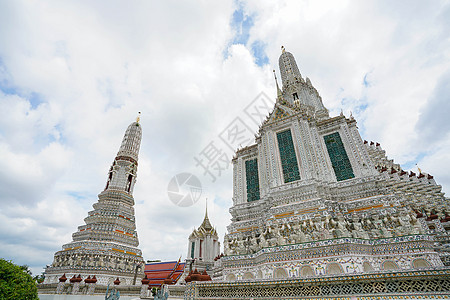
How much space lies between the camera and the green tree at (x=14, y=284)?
6164 millimetres

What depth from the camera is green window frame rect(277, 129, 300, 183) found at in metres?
17.5

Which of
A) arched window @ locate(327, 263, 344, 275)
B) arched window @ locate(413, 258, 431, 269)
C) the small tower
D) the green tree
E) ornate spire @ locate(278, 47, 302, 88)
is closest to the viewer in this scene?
the green tree

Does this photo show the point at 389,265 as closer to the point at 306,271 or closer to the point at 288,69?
the point at 306,271

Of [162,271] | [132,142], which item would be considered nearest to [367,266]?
[162,271]

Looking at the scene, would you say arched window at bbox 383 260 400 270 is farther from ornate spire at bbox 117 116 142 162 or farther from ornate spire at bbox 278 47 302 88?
ornate spire at bbox 117 116 142 162

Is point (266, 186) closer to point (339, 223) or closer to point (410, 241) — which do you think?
point (339, 223)

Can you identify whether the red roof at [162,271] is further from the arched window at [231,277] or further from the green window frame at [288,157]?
the green window frame at [288,157]

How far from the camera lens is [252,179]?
21.5m

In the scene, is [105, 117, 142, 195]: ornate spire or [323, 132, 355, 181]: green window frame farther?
[105, 117, 142, 195]: ornate spire

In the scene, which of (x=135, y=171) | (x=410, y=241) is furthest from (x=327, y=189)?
(x=135, y=171)

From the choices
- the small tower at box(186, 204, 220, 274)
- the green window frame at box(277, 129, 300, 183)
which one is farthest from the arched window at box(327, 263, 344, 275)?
the small tower at box(186, 204, 220, 274)

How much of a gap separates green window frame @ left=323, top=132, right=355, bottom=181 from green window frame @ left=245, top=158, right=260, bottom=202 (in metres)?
6.86

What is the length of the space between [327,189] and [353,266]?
22.3 feet

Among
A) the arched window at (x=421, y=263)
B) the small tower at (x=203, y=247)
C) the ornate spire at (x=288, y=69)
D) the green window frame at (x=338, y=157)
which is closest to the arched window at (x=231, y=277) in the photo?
the arched window at (x=421, y=263)
